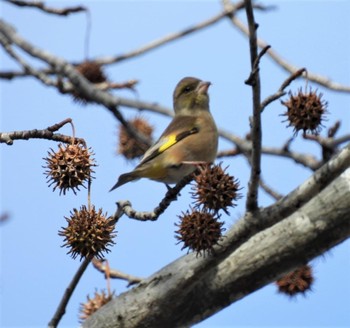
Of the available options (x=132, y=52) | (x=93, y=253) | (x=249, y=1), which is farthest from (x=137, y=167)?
(x=249, y=1)

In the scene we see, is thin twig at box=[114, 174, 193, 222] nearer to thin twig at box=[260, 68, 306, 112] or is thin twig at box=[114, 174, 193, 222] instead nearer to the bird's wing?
thin twig at box=[260, 68, 306, 112]

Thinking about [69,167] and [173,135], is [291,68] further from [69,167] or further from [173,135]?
[69,167]

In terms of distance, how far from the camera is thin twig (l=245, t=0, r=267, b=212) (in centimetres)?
333

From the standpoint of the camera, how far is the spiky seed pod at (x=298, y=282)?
5.27m

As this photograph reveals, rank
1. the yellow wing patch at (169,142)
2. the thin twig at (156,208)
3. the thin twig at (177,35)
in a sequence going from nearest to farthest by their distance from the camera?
the thin twig at (156,208) < the yellow wing patch at (169,142) < the thin twig at (177,35)

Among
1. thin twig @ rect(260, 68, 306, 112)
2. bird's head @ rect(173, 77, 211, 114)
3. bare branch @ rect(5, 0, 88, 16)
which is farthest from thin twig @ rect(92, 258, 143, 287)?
bird's head @ rect(173, 77, 211, 114)

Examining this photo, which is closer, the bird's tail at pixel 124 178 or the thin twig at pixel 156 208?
the thin twig at pixel 156 208

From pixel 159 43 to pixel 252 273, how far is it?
11.3 ft

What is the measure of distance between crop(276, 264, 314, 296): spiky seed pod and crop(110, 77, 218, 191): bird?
110cm

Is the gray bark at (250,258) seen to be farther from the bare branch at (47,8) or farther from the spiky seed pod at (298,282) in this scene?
the bare branch at (47,8)

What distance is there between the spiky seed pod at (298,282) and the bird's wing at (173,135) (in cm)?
156

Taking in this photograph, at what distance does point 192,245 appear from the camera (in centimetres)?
413

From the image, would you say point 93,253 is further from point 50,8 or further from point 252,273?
point 50,8

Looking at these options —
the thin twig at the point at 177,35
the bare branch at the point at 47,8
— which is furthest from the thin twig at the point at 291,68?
the bare branch at the point at 47,8
